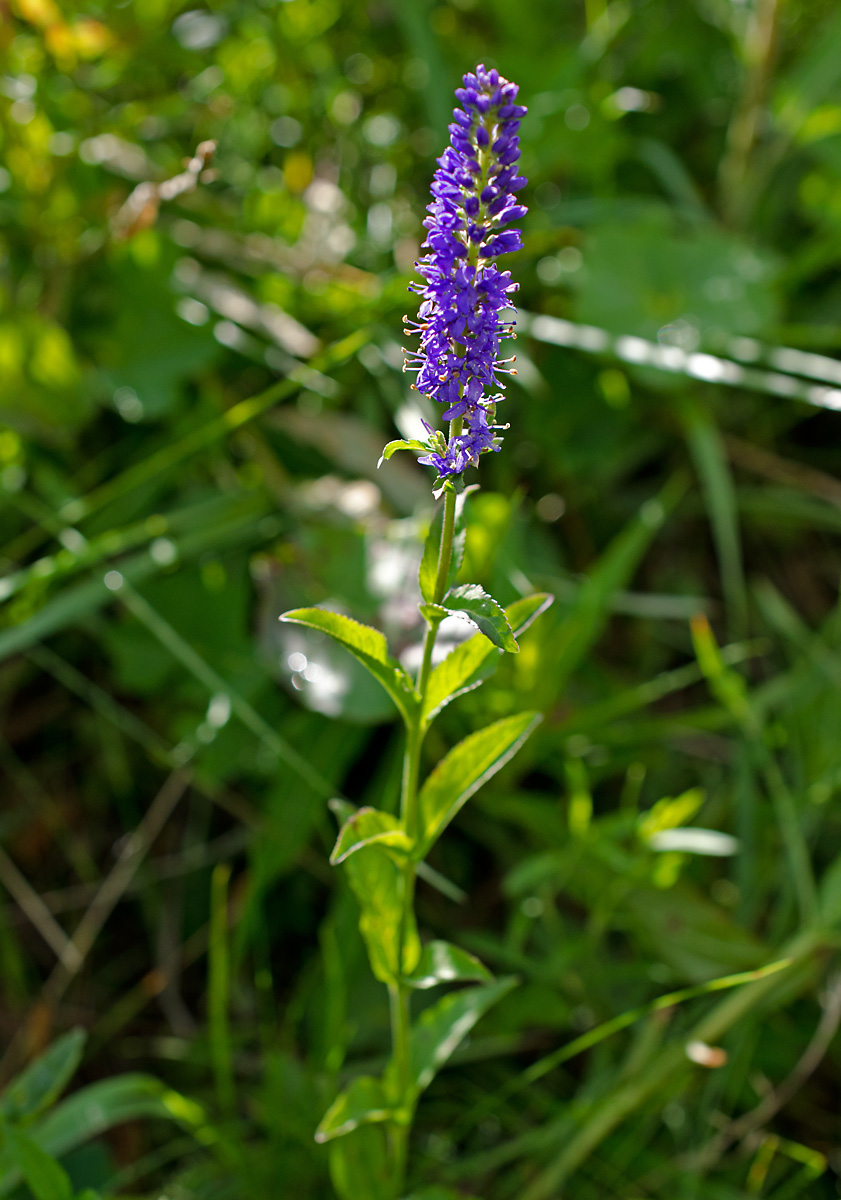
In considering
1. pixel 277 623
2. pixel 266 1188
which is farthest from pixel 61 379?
pixel 266 1188

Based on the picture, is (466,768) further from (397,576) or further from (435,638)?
(397,576)

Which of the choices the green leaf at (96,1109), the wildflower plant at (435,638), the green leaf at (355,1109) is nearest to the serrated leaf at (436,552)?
the wildflower plant at (435,638)

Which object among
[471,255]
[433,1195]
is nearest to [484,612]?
[471,255]

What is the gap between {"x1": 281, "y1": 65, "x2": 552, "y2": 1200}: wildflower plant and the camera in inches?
31.3

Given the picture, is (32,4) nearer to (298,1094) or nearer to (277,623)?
(277,623)

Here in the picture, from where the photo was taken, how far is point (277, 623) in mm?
1898

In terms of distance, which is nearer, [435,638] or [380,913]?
[435,638]

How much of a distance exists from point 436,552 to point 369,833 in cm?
33

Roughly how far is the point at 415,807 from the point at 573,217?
1.83 metres

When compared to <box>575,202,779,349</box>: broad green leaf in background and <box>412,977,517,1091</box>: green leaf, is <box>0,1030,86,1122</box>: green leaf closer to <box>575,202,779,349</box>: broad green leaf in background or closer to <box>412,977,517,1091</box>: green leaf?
<box>412,977,517,1091</box>: green leaf

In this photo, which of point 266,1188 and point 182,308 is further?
point 182,308

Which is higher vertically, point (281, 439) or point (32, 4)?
point (32, 4)

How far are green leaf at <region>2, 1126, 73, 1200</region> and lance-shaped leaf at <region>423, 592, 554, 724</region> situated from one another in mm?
756

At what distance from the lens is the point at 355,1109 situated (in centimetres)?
113
